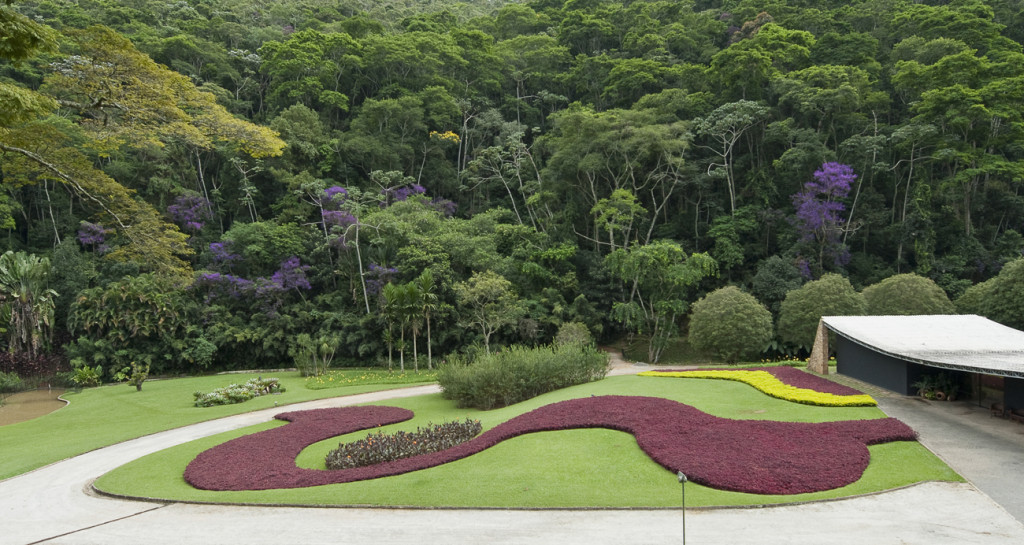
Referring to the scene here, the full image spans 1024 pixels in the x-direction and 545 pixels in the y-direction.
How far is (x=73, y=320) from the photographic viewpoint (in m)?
30.6

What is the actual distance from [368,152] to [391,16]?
35664mm

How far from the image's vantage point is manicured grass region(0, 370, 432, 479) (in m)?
15.8

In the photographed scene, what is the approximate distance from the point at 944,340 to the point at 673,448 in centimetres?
1086

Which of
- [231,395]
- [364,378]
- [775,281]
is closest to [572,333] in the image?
[364,378]

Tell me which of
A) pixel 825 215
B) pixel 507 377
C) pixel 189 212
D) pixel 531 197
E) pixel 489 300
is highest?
pixel 531 197

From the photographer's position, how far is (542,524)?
9.14m

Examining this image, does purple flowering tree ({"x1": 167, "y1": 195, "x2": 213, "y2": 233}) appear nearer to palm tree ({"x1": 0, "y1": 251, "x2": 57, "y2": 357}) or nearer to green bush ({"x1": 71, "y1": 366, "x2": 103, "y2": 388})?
palm tree ({"x1": 0, "y1": 251, "x2": 57, "y2": 357})

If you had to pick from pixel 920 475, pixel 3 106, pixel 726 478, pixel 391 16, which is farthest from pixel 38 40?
pixel 391 16

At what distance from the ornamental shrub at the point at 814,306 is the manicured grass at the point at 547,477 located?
1382 cm

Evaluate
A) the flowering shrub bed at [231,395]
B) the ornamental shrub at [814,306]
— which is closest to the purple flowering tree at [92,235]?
the flowering shrub bed at [231,395]

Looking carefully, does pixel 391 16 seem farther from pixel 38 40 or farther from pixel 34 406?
pixel 38 40

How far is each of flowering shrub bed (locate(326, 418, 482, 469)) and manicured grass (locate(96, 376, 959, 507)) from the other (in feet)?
2.62

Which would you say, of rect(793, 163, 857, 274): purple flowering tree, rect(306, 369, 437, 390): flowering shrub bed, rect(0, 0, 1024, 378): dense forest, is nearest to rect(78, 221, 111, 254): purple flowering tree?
rect(0, 0, 1024, 378): dense forest

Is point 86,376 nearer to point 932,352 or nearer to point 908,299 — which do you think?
point 932,352
